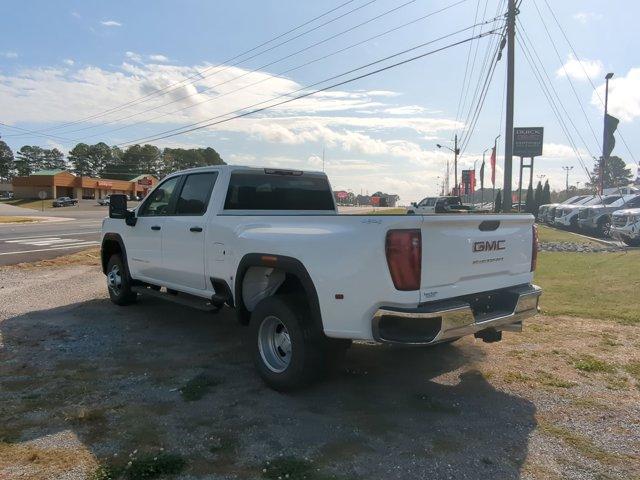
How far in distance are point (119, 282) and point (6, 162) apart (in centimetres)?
14695

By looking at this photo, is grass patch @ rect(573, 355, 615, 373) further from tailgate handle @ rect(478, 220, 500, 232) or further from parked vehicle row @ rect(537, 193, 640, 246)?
parked vehicle row @ rect(537, 193, 640, 246)

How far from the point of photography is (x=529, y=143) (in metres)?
37.8

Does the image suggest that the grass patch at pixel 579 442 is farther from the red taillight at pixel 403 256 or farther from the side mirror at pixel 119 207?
the side mirror at pixel 119 207

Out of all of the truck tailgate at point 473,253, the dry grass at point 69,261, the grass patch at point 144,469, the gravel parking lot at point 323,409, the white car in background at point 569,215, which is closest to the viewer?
the grass patch at point 144,469

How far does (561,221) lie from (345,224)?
23.5 metres

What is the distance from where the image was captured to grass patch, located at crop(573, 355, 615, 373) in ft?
16.1

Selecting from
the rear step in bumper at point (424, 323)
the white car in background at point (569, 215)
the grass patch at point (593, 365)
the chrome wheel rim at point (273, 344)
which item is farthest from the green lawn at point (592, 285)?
the white car in background at point (569, 215)

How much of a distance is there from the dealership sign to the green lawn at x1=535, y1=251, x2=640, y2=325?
25602 millimetres

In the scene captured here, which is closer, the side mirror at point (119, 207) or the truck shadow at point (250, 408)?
the truck shadow at point (250, 408)

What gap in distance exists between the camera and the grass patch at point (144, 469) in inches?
120

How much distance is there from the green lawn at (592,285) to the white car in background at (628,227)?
8.71 feet

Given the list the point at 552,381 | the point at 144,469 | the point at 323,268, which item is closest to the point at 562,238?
the point at 552,381

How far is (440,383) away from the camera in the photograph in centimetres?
464

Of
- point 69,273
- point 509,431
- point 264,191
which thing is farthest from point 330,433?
→ point 69,273
